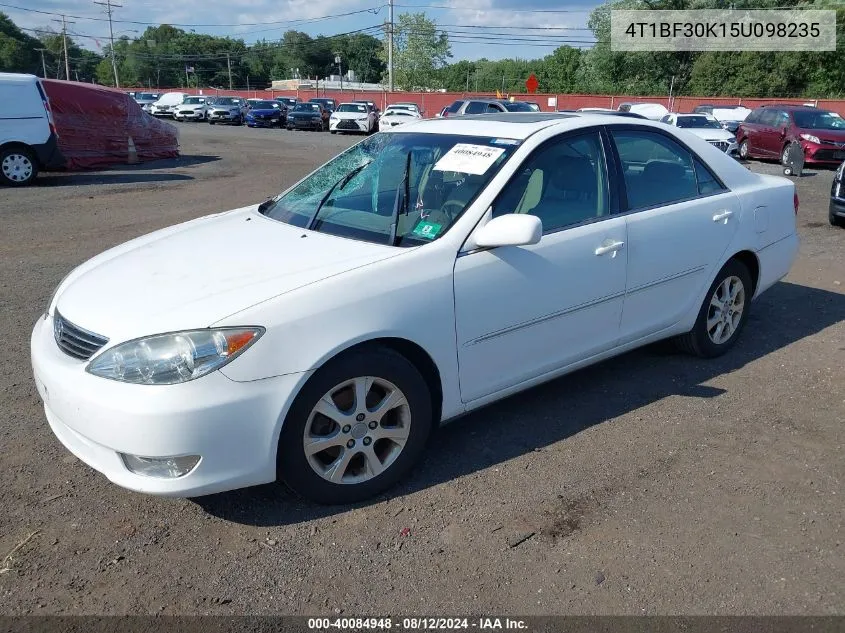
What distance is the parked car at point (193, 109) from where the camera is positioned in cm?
4184

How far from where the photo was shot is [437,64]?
3290 inches

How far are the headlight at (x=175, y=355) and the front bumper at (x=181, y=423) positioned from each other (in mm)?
39

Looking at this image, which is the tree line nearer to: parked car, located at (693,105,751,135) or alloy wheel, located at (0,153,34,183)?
parked car, located at (693,105,751,135)

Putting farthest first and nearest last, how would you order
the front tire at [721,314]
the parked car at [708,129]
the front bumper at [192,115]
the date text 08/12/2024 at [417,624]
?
the front bumper at [192,115] → the parked car at [708,129] → the front tire at [721,314] → the date text 08/12/2024 at [417,624]

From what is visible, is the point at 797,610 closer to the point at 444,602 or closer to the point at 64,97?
the point at 444,602

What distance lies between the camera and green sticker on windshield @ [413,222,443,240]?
3375 millimetres

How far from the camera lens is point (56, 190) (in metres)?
13.6

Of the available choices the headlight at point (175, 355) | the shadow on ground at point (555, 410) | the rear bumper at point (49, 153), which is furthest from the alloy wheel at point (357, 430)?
the rear bumper at point (49, 153)

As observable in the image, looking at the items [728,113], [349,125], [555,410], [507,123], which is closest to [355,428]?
[555,410]

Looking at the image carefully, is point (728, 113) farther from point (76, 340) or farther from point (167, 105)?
point (167, 105)

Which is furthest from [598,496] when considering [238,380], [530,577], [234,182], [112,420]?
[234,182]

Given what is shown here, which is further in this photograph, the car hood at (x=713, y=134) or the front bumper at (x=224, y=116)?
the front bumper at (x=224, y=116)

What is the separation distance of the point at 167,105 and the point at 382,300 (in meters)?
45.7

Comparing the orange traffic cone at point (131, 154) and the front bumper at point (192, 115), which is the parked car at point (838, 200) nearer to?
the orange traffic cone at point (131, 154)
